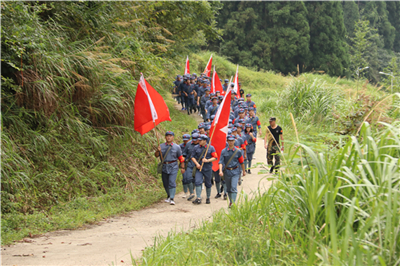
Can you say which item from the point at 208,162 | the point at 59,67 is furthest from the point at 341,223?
the point at 59,67

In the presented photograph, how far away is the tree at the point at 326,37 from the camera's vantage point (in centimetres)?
3906

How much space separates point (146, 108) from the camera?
9.12 metres

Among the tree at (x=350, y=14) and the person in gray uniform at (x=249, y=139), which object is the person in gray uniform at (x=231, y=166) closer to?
the person in gray uniform at (x=249, y=139)

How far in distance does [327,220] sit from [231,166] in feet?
16.0

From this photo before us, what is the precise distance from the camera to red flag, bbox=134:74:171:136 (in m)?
9.09

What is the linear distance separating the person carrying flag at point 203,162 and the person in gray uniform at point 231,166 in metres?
0.41

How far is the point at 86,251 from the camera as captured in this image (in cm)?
602

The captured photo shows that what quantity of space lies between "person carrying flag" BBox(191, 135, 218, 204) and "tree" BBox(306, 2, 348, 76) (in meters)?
32.1

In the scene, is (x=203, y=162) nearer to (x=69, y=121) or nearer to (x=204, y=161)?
(x=204, y=161)

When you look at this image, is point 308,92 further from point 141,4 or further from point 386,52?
point 386,52

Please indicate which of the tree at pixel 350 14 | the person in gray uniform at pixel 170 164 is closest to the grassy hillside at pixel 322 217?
the person in gray uniform at pixel 170 164

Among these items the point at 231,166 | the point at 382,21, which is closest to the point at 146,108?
the point at 231,166

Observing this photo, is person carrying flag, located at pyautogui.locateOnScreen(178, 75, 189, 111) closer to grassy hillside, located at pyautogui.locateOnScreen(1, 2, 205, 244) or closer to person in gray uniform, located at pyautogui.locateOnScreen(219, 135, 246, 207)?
grassy hillside, located at pyautogui.locateOnScreen(1, 2, 205, 244)

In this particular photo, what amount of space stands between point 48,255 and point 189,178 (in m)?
4.59
